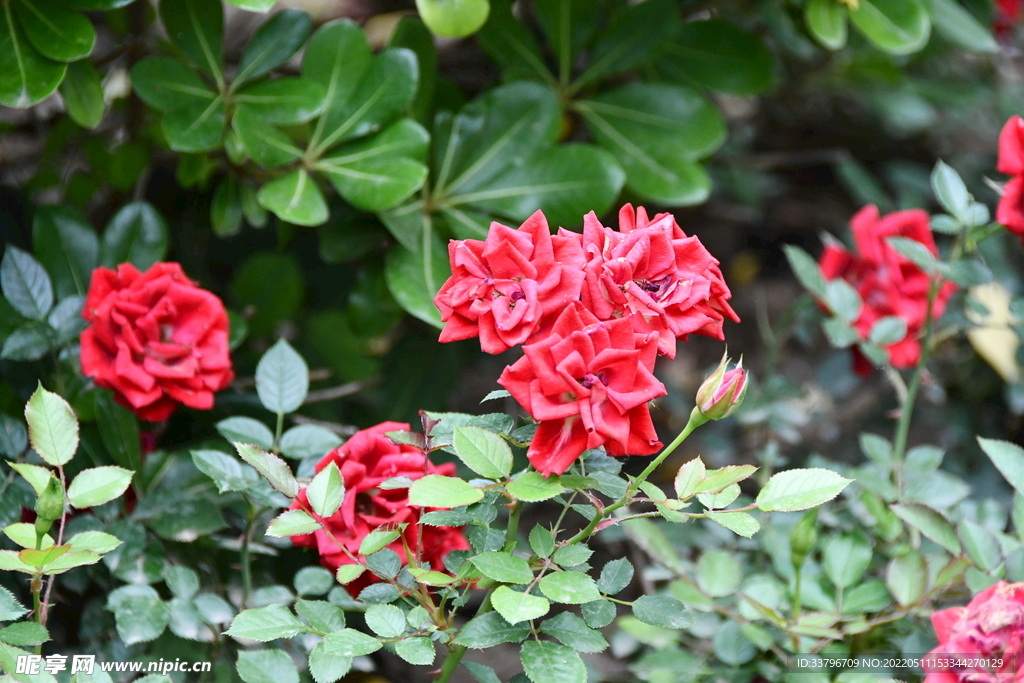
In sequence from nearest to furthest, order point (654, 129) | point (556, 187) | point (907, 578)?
1. point (907, 578)
2. point (556, 187)
3. point (654, 129)

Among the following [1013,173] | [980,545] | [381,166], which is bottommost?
[980,545]

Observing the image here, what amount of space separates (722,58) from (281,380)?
105 cm

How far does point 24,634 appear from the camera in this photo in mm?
769

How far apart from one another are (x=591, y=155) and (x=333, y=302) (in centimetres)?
69

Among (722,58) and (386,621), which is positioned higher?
(722,58)

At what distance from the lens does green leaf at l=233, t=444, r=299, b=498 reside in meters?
0.79

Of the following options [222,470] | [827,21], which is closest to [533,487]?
[222,470]

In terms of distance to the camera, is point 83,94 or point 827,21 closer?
point 83,94

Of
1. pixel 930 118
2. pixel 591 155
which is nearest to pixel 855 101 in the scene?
pixel 930 118

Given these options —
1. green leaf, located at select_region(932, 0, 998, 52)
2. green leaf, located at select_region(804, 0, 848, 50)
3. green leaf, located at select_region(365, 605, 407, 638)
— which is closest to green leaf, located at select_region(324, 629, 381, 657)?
green leaf, located at select_region(365, 605, 407, 638)

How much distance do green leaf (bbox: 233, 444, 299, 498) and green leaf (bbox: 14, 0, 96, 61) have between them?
616mm

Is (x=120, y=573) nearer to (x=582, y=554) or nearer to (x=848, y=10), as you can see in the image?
(x=582, y=554)

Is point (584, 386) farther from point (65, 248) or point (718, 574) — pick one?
point (65, 248)

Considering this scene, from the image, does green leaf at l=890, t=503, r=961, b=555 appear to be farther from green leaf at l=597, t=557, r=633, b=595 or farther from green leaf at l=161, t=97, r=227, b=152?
green leaf at l=161, t=97, r=227, b=152
